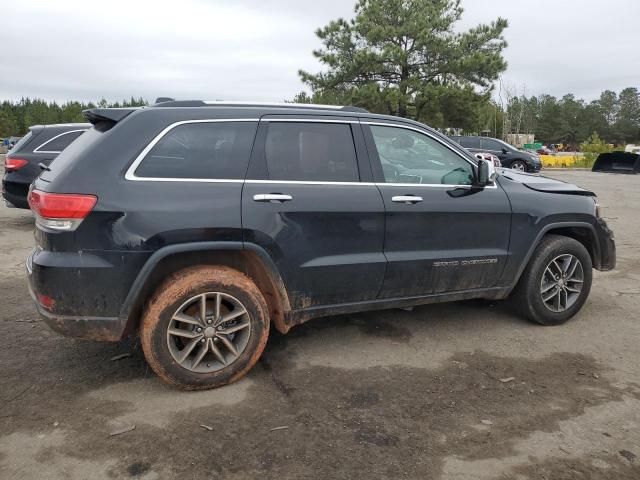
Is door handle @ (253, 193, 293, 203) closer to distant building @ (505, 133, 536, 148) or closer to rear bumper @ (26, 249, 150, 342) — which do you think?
rear bumper @ (26, 249, 150, 342)

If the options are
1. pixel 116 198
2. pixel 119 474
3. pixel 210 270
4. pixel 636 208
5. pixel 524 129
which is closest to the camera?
pixel 119 474

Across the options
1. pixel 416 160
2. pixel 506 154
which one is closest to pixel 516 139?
pixel 506 154

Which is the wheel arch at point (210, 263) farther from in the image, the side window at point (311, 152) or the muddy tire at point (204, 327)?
the side window at point (311, 152)

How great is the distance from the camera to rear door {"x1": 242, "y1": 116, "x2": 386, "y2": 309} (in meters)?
3.46

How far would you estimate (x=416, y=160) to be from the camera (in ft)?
13.6

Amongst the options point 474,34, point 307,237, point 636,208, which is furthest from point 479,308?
point 474,34

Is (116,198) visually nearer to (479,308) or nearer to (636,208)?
(479,308)

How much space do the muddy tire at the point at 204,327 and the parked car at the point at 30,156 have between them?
5.84m

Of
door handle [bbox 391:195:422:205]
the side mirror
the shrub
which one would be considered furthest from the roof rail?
the shrub

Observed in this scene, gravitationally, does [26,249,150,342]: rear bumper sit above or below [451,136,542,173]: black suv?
below

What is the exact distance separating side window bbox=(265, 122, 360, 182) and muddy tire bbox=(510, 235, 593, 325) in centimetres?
186

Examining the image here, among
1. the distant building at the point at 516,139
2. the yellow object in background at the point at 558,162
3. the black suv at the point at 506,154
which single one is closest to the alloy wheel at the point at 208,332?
the black suv at the point at 506,154

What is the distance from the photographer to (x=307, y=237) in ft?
11.6

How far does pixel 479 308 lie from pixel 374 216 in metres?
1.95
